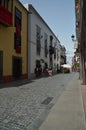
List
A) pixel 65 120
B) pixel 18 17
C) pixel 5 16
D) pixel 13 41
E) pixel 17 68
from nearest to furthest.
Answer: pixel 65 120, pixel 5 16, pixel 13 41, pixel 18 17, pixel 17 68

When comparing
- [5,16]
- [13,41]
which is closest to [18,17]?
[13,41]

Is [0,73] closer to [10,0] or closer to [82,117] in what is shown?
[10,0]

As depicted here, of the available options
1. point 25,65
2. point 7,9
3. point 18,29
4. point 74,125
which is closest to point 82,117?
point 74,125

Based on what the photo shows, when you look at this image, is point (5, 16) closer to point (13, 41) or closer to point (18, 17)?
point (13, 41)

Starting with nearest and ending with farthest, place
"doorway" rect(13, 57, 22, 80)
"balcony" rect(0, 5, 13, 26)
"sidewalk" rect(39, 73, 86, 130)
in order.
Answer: "sidewalk" rect(39, 73, 86, 130)
"balcony" rect(0, 5, 13, 26)
"doorway" rect(13, 57, 22, 80)

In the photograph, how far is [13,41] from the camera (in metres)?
30.9

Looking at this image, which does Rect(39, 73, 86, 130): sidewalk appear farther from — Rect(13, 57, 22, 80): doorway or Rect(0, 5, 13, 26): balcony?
Rect(13, 57, 22, 80): doorway

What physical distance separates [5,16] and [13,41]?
4.72 meters

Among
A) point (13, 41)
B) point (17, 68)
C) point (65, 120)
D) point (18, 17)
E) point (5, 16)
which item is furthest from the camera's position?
point (17, 68)

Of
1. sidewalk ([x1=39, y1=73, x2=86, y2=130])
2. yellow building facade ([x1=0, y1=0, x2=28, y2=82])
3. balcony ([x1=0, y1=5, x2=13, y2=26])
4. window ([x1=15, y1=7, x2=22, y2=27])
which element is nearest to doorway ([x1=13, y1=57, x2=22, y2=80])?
yellow building facade ([x1=0, y1=0, x2=28, y2=82])

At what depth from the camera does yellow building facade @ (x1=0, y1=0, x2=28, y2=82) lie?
2723cm

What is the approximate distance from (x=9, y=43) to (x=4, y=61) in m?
2.41

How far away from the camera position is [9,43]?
96.5 ft

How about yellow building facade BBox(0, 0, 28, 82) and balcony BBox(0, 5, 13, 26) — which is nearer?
balcony BBox(0, 5, 13, 26)
